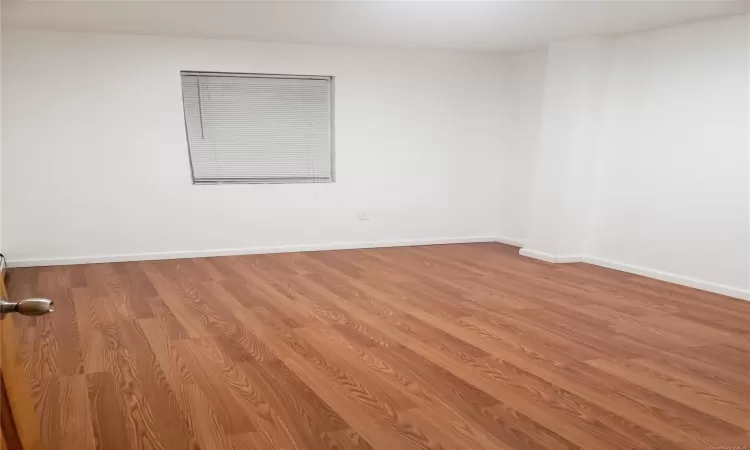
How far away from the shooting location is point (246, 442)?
2256mm

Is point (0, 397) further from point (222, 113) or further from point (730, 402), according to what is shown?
point (222, 113)

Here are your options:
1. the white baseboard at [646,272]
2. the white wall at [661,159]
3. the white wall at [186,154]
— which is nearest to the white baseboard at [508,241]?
the white wall at [186,154]

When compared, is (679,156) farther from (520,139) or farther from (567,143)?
(520,139)

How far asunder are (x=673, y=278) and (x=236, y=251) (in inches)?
166

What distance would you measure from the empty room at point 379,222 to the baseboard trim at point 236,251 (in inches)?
0.9

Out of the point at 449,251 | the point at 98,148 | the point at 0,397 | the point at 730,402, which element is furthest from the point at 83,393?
the point at 449,251

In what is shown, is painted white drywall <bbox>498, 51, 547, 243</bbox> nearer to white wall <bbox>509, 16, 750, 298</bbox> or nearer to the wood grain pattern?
white wall <bbox>509, 16, 750, 298</bbox>

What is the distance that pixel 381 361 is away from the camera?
3.13m

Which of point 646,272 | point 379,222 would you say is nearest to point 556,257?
point 646,272

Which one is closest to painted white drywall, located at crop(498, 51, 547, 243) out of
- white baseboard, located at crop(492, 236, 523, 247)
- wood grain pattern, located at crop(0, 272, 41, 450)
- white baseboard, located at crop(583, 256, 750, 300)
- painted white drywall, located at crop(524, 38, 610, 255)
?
white baseboard, located at crop(492, 236, 523, 247)

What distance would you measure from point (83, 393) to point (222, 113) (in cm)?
378

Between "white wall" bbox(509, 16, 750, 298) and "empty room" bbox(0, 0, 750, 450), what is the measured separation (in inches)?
0.8

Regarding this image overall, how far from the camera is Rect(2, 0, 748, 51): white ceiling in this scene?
13.9 ft

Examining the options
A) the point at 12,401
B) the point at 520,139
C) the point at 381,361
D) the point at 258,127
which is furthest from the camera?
the point at 520,139
